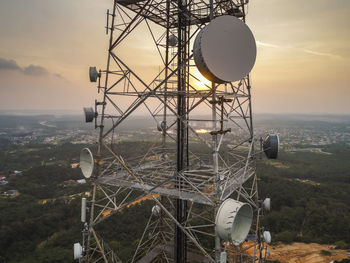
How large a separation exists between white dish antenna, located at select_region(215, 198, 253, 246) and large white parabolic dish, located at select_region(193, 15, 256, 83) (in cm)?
420

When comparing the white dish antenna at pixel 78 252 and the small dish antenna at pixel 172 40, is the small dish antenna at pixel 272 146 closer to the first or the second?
the small dish antenna at pixel 172 40

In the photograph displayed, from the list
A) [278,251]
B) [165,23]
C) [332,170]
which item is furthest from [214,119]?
[332,170]

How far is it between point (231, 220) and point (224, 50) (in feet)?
18.6

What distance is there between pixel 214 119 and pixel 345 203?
153 feet

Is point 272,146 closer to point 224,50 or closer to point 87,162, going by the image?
point 224,50

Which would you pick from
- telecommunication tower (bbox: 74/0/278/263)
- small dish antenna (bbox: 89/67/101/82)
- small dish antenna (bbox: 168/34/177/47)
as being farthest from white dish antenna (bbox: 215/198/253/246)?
small dish antenna (bbox: 168/34/177/47)

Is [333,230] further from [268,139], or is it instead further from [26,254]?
[26,254]

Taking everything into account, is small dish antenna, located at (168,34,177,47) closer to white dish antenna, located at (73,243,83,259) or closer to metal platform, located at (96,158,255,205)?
metal platform, located at (96,158,255,205)

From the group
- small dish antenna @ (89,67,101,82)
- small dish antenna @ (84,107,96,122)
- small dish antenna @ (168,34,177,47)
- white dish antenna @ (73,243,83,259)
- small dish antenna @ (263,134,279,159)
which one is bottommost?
white dish antenna @ (73,243,83,259)

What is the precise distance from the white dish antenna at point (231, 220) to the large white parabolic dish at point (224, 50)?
4202 mm

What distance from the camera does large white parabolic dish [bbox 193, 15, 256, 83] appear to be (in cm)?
817

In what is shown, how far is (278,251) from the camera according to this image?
1040 inches

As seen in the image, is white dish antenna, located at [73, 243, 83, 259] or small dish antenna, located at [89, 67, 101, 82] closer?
white dish antenna, located at [73, 243, 83, 259]

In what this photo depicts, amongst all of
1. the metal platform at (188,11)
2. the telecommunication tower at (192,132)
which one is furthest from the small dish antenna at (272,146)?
the metal platform at (188,11)
